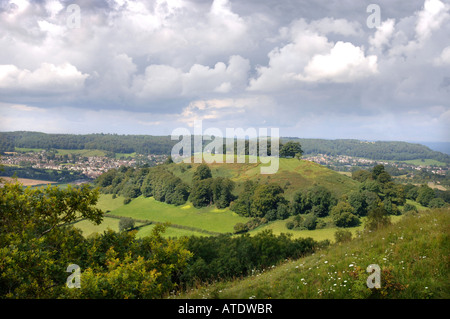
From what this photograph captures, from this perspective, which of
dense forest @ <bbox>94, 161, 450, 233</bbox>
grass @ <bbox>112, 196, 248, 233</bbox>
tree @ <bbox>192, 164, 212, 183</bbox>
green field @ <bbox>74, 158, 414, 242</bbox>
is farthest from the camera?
tree @ <bbox>192, 164, 212, 183</bbox>

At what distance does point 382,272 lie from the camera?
7324 mm

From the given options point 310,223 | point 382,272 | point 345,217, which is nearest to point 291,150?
point 310,223

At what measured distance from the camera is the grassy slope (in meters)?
6.90

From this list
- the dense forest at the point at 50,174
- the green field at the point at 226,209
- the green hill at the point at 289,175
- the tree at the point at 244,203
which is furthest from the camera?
the dense forest at the point at 50,174

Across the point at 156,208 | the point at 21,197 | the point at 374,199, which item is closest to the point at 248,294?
the point at 21,197

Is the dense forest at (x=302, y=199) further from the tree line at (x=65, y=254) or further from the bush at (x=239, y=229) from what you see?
the tree line at (x=65, y=254)

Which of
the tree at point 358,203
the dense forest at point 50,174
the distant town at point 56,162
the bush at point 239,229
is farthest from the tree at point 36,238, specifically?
the distant town at point 56,162

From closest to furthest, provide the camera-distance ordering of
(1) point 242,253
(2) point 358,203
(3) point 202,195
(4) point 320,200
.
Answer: (1) point 242,253, (2) point 358,203, (4) point 320,200, (3) point 202,195

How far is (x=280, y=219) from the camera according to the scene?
7825 cm

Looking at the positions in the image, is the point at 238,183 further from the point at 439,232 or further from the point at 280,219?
the point at 439,232

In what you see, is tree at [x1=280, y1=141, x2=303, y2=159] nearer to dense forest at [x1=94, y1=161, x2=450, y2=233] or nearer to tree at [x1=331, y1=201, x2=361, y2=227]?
dense forest at [x1=94, y1=161, x2=450, y2=233]

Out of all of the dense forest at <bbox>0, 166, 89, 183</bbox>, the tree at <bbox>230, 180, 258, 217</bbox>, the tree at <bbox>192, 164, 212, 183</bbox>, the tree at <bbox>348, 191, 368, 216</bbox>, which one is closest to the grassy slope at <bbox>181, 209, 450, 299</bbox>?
the tree at <bbox>348, 191, 368, 216</bbox>

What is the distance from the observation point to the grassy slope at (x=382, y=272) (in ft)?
22.6

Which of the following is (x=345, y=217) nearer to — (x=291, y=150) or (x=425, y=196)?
(x=425, y=196)
